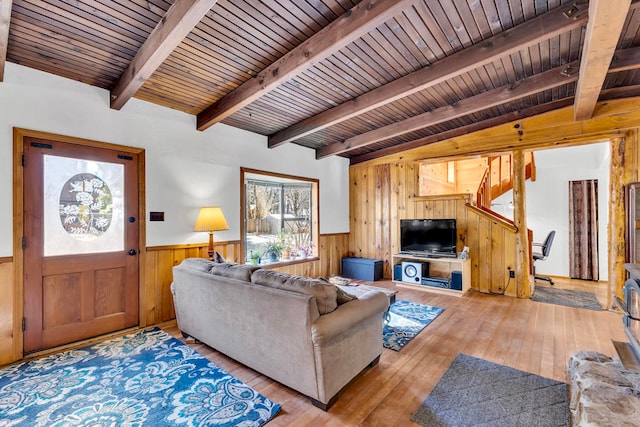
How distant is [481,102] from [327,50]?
2.42m

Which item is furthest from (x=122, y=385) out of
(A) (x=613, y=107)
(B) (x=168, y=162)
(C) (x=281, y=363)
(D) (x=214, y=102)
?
(A) (x=613, y=107)

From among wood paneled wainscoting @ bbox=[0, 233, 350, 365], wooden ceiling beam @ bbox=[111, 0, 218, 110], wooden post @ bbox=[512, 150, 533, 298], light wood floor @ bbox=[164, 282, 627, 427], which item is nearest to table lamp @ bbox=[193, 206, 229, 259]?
wood paneled wainscoting @ bbox=[0, 233, 350, 365]

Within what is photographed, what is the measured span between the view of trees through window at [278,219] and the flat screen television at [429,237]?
1.85 m

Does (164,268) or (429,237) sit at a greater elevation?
(429,237)

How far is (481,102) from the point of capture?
3592 mm

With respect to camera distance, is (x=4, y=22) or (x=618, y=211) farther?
(x=618, y=211)

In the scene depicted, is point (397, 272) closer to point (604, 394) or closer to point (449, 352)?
point (449, 352)

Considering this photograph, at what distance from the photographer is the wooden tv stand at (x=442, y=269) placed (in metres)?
4.52

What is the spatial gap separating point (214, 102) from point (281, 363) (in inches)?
122

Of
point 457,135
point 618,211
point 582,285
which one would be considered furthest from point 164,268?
point 582,285

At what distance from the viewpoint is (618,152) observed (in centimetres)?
371

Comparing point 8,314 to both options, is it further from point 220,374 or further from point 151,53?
point 151,53

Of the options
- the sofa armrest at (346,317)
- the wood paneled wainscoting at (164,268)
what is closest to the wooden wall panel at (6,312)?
the wood paneled wainscoting at (164,268)

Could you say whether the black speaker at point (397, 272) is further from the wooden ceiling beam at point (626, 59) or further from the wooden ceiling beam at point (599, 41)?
the wooden ceiling beam at point (626, 59)
